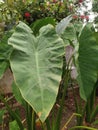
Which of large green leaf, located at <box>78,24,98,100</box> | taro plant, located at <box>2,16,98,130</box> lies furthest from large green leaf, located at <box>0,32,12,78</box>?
large green leaf, located at <box>78,24,98,100</box>

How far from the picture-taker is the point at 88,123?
2.40 meters

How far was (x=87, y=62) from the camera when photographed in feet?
5.53

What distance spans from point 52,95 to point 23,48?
32 centimetres

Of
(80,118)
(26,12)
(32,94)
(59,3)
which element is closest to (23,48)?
(32,94)

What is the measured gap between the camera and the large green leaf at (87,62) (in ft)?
5.37

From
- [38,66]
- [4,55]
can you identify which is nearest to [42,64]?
[38,66]

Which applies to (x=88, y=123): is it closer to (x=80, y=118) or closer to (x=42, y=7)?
(x=80, y=118)

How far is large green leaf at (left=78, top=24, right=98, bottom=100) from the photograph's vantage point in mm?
1638

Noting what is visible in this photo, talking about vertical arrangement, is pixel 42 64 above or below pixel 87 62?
above

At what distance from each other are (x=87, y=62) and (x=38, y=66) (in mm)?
467

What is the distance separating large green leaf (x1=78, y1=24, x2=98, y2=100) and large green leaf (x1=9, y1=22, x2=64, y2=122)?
25 centimetres

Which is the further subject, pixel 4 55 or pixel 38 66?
pixel 4 55

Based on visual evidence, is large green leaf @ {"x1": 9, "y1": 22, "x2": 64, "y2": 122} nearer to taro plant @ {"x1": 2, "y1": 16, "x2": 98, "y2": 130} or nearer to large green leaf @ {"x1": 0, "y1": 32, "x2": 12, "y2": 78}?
taro plant @ {"x1": 2, "y1": 16, "x2": 98, "y2": 130}

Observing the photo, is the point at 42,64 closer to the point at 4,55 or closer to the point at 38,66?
the point at 38,66
